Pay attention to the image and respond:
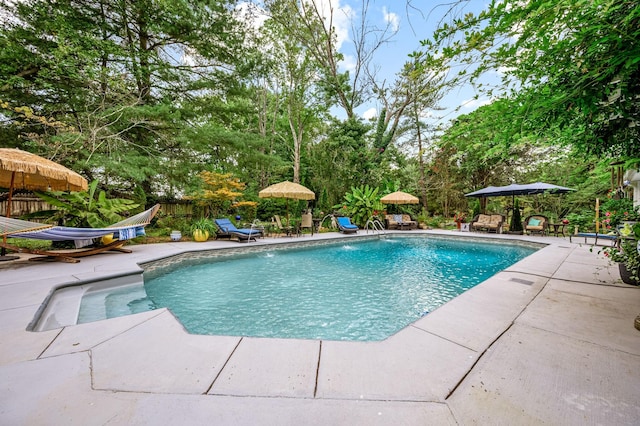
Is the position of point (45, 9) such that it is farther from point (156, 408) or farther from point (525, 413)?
point (525, 413)

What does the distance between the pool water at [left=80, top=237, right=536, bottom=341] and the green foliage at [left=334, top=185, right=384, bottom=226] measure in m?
6.55

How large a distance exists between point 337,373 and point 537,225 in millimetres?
13920

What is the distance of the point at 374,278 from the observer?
5477 millimetres

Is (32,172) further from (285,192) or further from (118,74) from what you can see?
(285,192)

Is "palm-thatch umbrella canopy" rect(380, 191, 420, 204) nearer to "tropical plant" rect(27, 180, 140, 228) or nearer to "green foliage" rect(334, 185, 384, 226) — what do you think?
"green foliage" rect(334, 185, 384, 226)

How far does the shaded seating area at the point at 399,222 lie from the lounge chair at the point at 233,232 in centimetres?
835

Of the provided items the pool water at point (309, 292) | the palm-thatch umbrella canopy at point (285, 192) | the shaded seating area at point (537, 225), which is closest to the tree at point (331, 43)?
the palm-thatch umbrella canopy at point (285, 192)

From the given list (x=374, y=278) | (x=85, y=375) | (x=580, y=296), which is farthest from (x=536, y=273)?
(x=85, y=375)

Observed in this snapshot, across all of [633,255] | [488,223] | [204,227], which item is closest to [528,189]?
[488,223]

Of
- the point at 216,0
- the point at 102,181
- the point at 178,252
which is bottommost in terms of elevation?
the point at 178,252

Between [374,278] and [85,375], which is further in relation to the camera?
[374,278]

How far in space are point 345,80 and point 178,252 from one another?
53.8 ft

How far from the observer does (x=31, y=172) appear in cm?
499

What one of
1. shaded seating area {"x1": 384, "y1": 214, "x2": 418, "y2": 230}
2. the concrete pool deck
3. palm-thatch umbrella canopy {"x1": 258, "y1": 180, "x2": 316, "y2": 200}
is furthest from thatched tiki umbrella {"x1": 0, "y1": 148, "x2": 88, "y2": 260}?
shaded seating area {"x1": 384, "y1": 214, "x2": 418, "y2": 230}
